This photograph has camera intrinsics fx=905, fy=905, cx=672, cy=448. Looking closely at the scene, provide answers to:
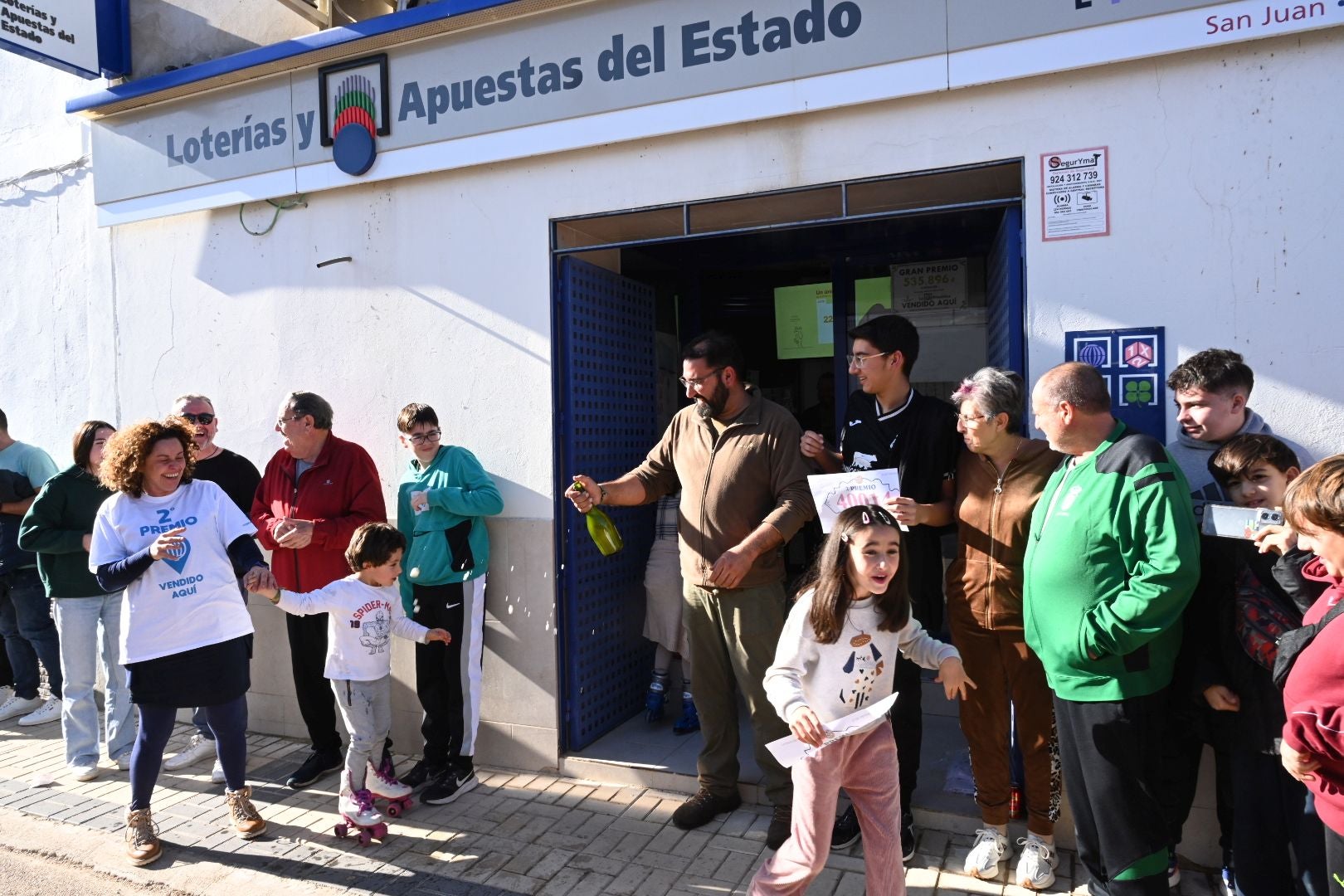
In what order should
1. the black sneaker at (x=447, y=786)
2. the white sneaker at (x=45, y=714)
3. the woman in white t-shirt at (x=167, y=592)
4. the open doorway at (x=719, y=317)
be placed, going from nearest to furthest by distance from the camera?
1. the woman in white t-shirt at (x=167, y=592)
2. the open doorway at (x=719, y=317)
3. the black sneaker at (x=447, y=786)
4. the white sneaker at (x=45, y=714)

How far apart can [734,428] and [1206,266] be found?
1933mm

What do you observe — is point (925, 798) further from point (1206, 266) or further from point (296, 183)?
point (296, 183)

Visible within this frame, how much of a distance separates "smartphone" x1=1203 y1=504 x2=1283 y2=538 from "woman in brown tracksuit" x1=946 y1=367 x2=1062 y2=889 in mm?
628

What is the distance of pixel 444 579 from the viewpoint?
14.8ft

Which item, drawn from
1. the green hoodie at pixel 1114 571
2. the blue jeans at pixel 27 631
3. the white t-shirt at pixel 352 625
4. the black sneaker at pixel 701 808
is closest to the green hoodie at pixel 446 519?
the white t-shirt at pixel 352 625

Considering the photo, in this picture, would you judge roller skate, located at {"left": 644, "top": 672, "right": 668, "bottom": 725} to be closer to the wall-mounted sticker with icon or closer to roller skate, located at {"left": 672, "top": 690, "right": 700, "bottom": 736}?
roller skate, located at {"left": 672, "top": 690, "right": 700, "bottom": 736}

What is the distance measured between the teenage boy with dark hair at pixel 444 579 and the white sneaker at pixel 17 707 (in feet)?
10.8

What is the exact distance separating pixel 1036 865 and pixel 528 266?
353cm

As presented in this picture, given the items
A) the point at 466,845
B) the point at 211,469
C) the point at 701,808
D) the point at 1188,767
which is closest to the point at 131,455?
the point at 211,469

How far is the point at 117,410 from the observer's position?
599 cm

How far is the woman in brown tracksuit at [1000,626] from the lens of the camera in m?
3.39

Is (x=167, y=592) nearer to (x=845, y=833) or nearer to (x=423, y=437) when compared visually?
(x=423, y=437)

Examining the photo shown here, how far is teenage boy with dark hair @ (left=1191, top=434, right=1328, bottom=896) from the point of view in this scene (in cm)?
278

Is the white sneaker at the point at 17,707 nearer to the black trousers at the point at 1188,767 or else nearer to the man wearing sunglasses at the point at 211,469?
the man wearing sunglasses at the point at 211,469
